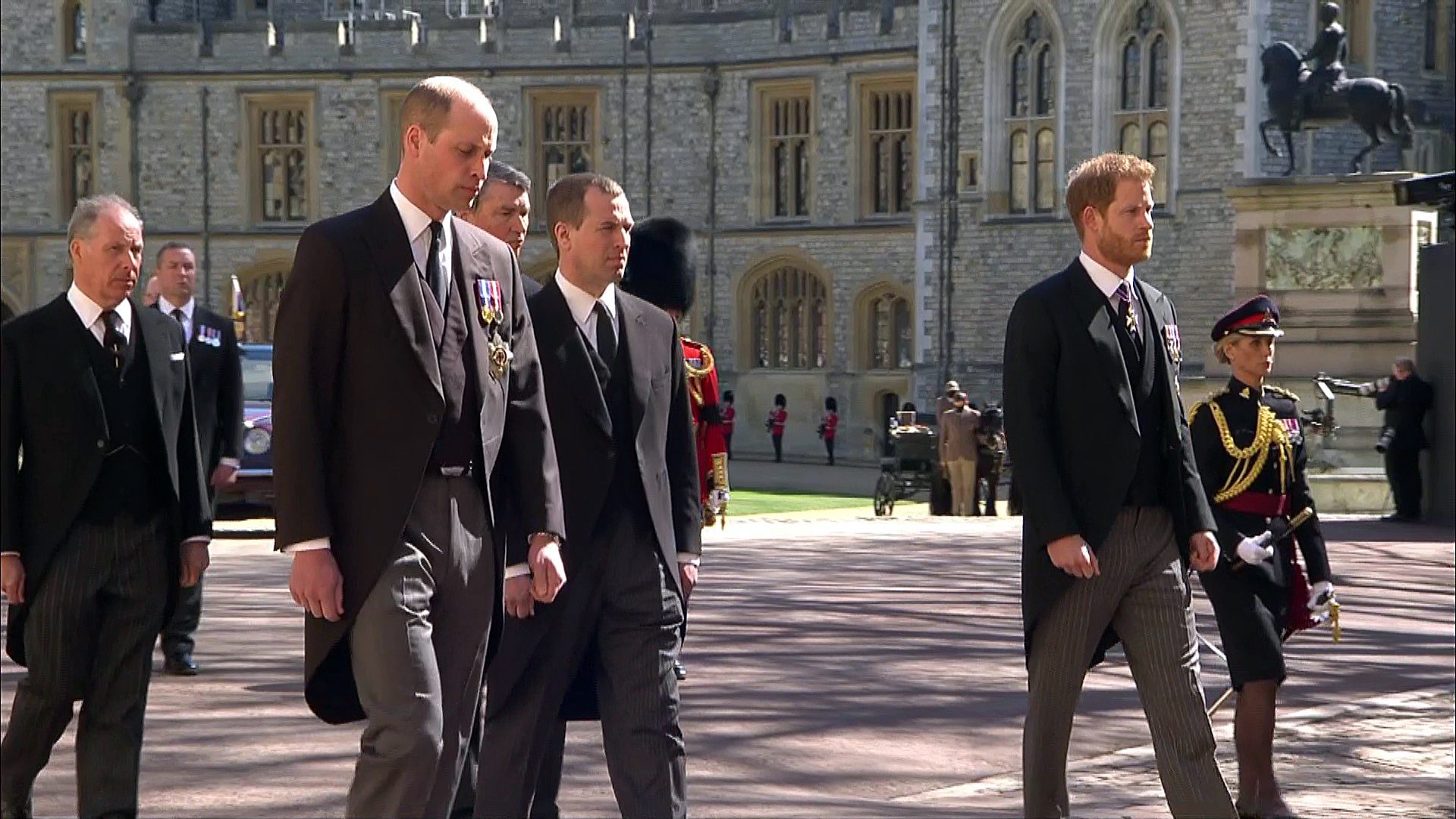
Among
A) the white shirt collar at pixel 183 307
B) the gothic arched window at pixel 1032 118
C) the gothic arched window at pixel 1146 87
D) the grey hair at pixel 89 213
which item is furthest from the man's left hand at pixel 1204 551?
the gothic arched window at pixel 1032 118

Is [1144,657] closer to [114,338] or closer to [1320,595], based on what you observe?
[1320,595]

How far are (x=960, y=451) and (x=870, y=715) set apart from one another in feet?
45.0

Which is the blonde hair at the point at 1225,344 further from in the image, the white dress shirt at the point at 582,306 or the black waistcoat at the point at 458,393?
the black waistcoat at the point at 458,393

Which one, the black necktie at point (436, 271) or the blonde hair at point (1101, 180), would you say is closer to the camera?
the black necktie at point (436, 271)

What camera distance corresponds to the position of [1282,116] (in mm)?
22766

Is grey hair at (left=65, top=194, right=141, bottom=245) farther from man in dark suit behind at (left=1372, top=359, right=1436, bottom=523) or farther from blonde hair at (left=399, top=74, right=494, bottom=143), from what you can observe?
man in dark suit behind at (left=1372, top=359, right=1436, bottom=523)

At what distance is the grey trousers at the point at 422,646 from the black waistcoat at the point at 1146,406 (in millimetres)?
1687

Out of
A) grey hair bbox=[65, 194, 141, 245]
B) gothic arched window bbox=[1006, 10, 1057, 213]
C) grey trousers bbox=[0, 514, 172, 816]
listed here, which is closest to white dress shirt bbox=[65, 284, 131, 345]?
grey hair bbox=[65, 194, 141, 245]

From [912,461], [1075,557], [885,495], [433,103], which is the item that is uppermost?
[433,103]

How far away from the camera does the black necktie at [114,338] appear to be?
5875 mm

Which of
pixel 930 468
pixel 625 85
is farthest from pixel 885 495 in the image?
Result: pixel 625 85

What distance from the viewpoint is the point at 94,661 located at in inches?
223

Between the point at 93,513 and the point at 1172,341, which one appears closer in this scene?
the point at 1172,341

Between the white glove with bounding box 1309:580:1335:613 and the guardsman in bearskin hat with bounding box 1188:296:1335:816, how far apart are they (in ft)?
0.27
